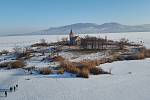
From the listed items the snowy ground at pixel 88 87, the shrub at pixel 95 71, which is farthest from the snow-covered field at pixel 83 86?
the shrub at pixel 95 71

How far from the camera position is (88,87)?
430 inches

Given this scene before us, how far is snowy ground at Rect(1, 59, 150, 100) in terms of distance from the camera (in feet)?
31.4

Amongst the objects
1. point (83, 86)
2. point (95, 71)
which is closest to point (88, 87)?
point (83, 86)

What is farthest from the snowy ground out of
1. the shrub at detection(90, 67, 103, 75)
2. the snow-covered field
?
the shrub at detection(90, 67, 103, 75)

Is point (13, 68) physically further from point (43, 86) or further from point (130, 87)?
point (130, 87)

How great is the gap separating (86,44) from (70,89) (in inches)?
876

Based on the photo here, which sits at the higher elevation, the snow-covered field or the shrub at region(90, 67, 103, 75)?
the shrub at region(90, 67, 103, 75)

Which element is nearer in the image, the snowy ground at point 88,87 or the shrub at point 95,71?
the snowy ground at point 88,87

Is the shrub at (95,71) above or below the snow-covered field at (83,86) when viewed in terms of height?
above

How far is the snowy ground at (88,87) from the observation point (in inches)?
376

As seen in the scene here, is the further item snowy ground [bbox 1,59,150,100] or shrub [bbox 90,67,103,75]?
shrub [bbox 90,67,103,75]

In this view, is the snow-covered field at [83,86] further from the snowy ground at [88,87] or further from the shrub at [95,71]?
the shrub at [95,71]

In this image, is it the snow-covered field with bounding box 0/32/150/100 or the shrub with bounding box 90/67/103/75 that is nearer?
the snow-covered field with bounding box 0/32/150/100

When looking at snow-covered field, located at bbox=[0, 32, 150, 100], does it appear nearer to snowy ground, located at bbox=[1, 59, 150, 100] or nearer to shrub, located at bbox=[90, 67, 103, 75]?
snowy ground, located at bbox=[1, 59, 150, 100]
